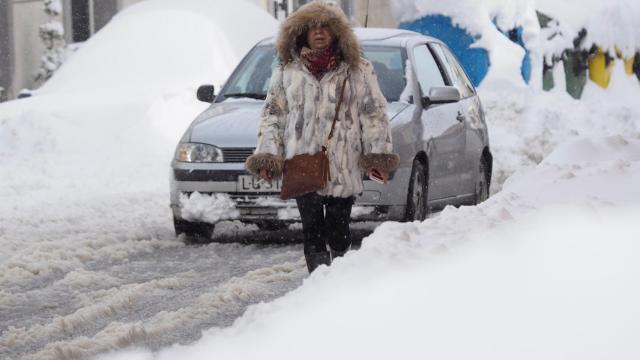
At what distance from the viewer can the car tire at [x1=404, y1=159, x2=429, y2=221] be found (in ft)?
34.4

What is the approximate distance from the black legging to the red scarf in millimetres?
587

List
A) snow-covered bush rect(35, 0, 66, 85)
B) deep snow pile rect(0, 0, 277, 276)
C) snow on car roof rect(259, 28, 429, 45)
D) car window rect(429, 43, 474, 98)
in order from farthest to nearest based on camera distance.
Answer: snow-covered bush rect(35, 0, 66, 85) < deep snow pile rect(0, 0, 277, 276) < car window rect(429, 43, 474, 98) < snow on car roof rect(259, 28, 429, 45)

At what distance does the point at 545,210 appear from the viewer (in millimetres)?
6137

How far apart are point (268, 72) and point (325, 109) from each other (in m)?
4.08

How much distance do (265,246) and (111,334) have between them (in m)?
3.58

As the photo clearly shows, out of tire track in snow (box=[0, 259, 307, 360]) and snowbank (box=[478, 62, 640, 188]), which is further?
snowbank (box=[478, 62, 640, 188])

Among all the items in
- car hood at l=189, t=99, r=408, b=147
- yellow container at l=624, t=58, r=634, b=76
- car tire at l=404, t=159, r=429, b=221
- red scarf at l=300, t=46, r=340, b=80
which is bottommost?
yellow container at l=624, t=58, r=634, b=76

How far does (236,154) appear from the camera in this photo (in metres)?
10.4

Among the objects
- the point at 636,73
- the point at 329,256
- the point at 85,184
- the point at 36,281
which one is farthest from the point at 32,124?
the point at 636,73

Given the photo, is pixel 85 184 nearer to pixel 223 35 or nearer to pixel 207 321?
pixel 223 35

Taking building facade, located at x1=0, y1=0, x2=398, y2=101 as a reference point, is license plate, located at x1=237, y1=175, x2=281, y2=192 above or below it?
above

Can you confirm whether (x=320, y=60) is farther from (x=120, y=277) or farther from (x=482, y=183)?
(x=482, y=183)

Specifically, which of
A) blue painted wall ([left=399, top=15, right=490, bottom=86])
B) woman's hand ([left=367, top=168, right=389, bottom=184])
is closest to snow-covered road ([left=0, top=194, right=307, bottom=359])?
woman's hand ([left=367, top=168, right=389, bottom=184])

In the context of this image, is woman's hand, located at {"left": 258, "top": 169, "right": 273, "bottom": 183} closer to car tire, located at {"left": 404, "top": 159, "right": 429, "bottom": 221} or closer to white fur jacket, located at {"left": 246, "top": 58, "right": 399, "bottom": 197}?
white fur jacket, located at {"left": 246, "top": 58, "right": 399, "bottom": 197}
